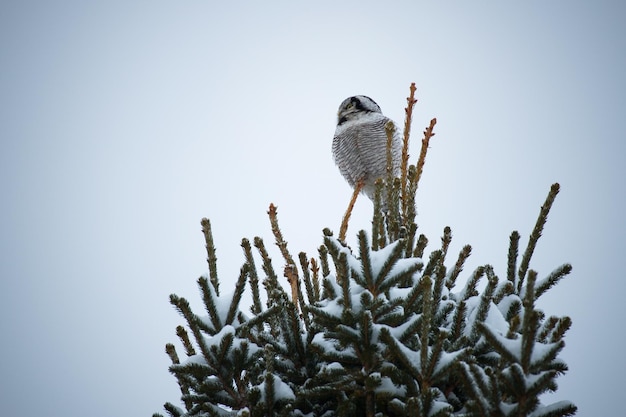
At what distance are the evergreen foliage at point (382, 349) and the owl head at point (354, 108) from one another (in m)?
5.50

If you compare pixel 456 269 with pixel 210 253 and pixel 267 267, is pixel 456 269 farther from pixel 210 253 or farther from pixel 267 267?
pixel 210 253

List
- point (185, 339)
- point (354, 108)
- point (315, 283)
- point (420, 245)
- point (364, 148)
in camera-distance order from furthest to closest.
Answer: point (354, 108) → point (364, 148) → point (315, 283) → point (420, 245) → point (185, 339)

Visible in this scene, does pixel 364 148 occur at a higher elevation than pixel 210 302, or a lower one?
higher

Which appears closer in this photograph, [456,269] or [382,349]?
[382,349]

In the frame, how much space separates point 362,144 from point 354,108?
0.86m

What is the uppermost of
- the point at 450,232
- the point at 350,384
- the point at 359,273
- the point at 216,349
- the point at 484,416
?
the point at 450,232

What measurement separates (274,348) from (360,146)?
5.15m

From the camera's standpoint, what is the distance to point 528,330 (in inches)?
53.8

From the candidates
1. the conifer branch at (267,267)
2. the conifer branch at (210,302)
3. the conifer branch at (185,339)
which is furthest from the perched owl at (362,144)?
the conifer branch at (210,302)

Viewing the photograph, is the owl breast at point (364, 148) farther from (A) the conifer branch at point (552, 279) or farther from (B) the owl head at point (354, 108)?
(A) the conifer branch at point (552, 279)

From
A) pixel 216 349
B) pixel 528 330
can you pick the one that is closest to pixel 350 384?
pixel 216 349

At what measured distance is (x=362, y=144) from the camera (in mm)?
6930

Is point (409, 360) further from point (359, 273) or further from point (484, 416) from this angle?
point (359, 273)

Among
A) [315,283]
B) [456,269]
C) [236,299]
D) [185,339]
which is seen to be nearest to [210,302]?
[236,299]
